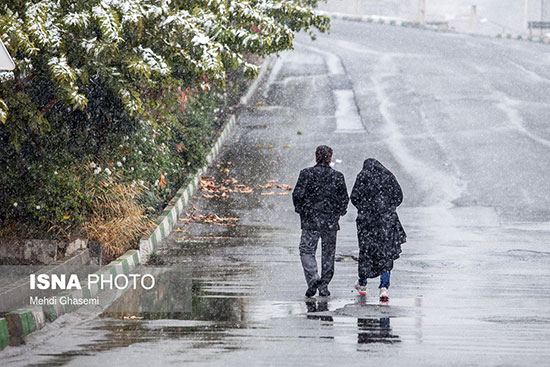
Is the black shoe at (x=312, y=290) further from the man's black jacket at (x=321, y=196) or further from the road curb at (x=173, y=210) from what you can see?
the road curb at (x=173, y=210)

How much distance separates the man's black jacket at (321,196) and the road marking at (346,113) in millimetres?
15521

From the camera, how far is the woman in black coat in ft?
34.4

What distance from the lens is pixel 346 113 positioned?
28734 mm

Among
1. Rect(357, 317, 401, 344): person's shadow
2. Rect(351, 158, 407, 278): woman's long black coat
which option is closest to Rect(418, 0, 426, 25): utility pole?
Rect(351, 158, 407, 278): woman's long black coat

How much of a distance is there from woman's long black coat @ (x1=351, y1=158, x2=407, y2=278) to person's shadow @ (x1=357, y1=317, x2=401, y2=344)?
4.88ft

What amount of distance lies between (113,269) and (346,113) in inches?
703

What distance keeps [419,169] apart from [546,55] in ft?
77.6

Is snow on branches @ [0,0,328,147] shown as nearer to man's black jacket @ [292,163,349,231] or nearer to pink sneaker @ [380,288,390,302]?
man's black jacket @ [292,163,349,231]

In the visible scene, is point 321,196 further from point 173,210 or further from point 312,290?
point 173,210

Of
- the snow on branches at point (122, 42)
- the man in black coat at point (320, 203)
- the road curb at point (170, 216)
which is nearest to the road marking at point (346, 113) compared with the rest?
the road curb at point (170, 216)

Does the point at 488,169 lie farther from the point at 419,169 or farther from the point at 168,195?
the point at 168,195

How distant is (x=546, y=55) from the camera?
42656 mm

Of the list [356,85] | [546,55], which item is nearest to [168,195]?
[356,85]

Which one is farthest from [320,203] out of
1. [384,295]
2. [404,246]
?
[404,246]
